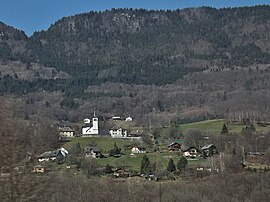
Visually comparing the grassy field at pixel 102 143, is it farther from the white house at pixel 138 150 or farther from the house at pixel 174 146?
the house at pixel 174 146

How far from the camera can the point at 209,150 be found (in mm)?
43719

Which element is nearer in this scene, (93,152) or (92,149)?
(93,152)

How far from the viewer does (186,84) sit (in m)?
126

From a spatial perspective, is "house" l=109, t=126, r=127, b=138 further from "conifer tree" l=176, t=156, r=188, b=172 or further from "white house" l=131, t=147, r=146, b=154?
"conifer tree" l=176, t=156, r=188, b=172

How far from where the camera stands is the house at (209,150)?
42.9 meters

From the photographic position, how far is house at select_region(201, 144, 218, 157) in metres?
42.9

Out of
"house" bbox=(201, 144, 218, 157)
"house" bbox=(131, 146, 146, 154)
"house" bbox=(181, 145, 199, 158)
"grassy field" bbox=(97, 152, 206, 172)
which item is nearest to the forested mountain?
"house" bbox=(181, 145, 199, 158)

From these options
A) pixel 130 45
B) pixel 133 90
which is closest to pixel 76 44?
pixel 130 45

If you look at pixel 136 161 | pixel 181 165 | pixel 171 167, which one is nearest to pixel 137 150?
pixel 136 161

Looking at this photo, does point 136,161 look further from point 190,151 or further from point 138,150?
point 190,151

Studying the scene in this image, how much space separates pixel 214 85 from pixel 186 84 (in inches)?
297

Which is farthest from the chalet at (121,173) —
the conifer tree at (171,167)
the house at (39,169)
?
the house at (39,169)

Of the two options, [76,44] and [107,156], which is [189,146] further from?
[76,44]

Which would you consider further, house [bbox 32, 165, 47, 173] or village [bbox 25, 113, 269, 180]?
village [bbox 25, 113, 269, 180]
